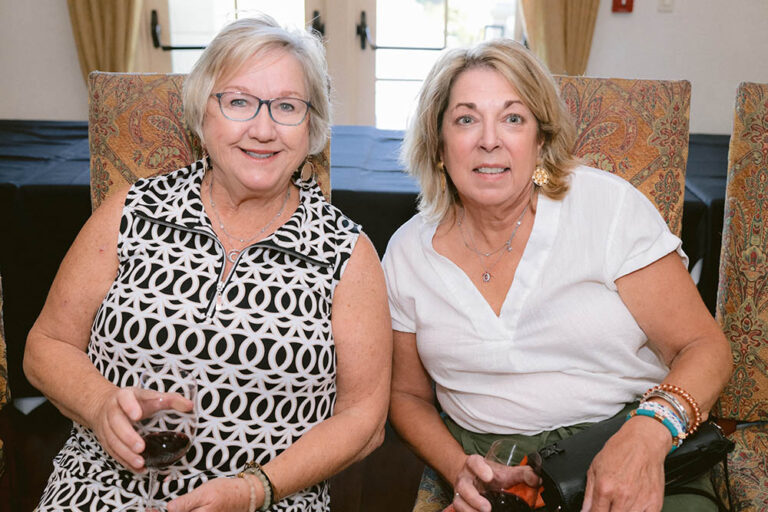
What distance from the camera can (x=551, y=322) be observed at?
133 cm

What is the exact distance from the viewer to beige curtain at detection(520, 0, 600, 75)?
13.3 feet

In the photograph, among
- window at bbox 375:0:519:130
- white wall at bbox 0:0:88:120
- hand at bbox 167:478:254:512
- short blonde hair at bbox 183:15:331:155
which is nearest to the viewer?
hand at bbox 167:478:254:512

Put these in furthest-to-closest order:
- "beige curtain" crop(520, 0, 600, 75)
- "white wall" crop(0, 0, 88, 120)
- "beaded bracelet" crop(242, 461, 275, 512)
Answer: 1. "white wall" crop(0, 0, 88, 120)
2. "beige curtain" crop(520, 0, 600, 75)
3. "beaded bracelet" crop(242, 461, 275, 512)

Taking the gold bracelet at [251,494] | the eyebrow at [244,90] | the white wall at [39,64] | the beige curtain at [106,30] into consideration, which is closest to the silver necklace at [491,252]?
the eyebrow at [244,90]

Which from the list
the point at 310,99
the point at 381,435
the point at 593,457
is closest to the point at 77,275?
the point at 310,99

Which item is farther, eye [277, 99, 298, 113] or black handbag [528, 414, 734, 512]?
eye [277, 99, 298, 113]

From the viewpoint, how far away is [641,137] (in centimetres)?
155

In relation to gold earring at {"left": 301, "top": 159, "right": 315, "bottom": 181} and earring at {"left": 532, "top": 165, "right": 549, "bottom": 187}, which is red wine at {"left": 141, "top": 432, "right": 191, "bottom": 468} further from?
earring at {"left": 532, "top": 165, "right": 549, "bottom": 187}

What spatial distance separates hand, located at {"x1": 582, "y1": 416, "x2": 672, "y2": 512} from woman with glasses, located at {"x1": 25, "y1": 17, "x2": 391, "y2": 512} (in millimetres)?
443

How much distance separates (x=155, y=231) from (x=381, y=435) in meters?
0.61

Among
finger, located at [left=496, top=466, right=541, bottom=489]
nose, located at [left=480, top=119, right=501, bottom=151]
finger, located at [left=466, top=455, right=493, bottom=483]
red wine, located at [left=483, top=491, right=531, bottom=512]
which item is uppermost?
nose, located at [left=480, top=119, right=501, bottom=151]

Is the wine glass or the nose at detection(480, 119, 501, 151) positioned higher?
the nose at detection(480, 119, 501, 151)

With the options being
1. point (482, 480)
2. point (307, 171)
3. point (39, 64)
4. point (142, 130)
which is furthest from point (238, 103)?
point (39, 64)

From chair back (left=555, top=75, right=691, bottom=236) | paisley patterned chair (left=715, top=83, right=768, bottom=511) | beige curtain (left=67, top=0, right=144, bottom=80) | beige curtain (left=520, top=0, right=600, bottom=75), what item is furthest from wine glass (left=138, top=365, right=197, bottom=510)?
beige curtain (left=67, top=0, right=144, bottom=80)
